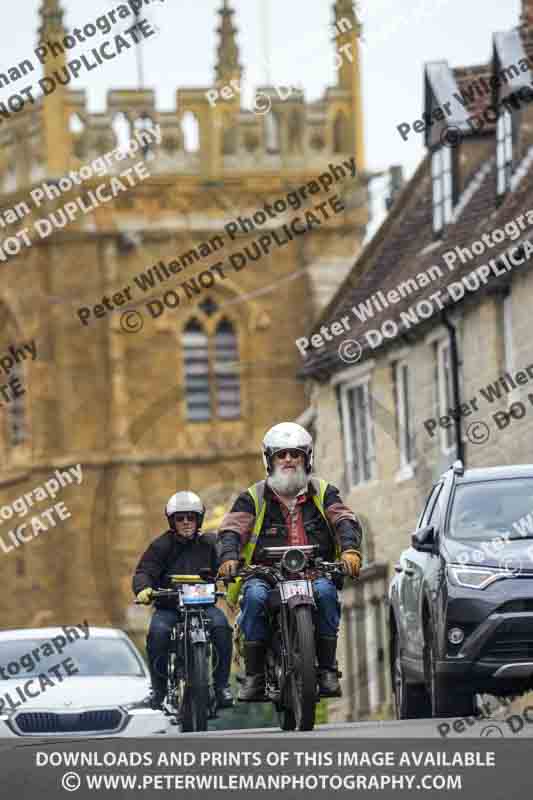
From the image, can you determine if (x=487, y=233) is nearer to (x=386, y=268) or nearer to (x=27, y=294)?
(x=386, y=268)

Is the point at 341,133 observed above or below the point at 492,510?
above

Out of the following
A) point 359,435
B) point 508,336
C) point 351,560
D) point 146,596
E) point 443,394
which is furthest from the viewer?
point 359,435

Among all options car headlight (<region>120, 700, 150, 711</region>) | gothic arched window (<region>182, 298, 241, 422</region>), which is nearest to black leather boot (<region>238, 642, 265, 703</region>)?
car headlight (<region>120, 700, 150, 711</region>)

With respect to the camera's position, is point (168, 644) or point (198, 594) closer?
point (198, 594)

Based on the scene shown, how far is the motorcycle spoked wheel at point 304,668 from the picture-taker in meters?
16.3

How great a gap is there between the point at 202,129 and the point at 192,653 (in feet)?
180

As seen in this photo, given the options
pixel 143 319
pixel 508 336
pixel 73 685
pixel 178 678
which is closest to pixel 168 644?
pixel 178 678

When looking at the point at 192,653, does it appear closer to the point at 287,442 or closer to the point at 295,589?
the point at 295,589

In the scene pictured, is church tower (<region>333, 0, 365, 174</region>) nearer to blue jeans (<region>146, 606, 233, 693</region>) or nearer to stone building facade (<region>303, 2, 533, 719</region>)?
stone building facade (<region>303, 2, 533, 719</region>)

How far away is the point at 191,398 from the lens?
72375 millimetres

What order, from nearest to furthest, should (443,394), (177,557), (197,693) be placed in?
(197,693), (177,557), (443,394)

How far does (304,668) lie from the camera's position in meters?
16.3

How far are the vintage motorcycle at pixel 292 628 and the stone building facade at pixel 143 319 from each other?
53.1 meters
